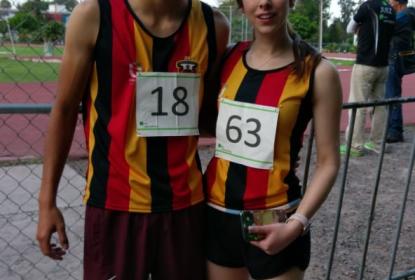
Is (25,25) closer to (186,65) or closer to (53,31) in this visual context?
(53,31)

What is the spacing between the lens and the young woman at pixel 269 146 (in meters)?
1.58

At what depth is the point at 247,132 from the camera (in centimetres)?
166

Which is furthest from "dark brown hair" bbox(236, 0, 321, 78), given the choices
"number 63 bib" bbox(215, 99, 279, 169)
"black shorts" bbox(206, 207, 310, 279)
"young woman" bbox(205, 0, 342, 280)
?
"black shorts" bbox(206, 207, 310, 279)

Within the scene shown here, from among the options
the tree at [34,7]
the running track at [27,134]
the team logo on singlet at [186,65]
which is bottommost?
the running track at [27,134]

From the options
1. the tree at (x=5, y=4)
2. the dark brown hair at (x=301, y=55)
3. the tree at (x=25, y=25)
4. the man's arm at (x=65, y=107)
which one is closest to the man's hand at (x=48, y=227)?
the man's arm at (x=65, y=107)

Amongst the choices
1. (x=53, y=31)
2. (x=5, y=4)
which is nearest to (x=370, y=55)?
(x=53, y=31)

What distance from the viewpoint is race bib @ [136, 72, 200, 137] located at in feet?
5.10

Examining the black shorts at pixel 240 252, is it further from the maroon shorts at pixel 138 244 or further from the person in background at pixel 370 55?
the person in background at pixel 370 55

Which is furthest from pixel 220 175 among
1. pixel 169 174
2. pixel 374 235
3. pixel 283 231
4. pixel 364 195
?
pixel 364 195

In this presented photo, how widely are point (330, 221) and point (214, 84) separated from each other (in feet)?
9.25

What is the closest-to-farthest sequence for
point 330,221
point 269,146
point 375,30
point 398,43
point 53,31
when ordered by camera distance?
point 269,146
point 53,31
point 330,221
point 375,30
point 398,43

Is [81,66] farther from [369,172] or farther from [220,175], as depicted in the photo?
[369,172]

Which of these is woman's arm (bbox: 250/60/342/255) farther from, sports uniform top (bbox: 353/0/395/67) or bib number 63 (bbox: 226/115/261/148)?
sports uniform top (bbox: 353/0/395/67)

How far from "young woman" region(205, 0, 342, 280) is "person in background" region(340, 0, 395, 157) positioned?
14.5 ft
